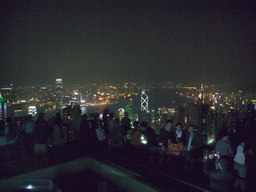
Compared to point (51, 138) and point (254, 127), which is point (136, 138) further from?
point (254, 127)

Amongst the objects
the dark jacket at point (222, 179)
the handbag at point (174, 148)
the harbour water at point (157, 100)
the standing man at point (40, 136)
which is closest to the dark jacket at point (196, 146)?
the handbag at point (174, 148)

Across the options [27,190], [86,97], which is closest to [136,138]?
[27,190]

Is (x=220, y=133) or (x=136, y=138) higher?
(x=220, y=133)

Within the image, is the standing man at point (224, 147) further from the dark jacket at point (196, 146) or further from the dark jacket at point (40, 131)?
the dark jacket at point (40, 131)

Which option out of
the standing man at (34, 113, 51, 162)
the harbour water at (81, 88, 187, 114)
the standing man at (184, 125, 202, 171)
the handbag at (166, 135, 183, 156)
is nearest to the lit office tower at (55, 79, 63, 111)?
the harbour water at (81, 88, 187, 114)

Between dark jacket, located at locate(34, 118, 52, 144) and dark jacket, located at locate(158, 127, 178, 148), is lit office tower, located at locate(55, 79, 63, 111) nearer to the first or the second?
dark jacket, located at locate(34, 118, 52, 144)

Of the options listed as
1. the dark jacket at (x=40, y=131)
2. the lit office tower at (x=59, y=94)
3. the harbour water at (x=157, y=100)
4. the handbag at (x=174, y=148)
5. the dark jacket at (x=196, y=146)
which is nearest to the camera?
the handbag at (x=174, y=148)

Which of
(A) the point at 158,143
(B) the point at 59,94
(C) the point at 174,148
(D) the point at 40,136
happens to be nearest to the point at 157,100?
(B) the point at 59,94
